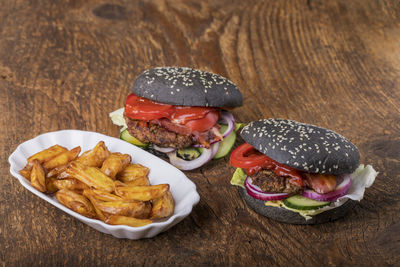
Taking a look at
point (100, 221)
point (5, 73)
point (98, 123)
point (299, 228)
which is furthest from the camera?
point (5, 73)

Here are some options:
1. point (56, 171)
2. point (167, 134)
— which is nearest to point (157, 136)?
point (167, 134)

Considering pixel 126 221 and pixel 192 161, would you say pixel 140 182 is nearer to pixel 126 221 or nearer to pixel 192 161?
pixel 126 221

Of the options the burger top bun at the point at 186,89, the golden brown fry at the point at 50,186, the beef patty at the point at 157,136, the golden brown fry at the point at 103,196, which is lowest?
the beef patty at the point at 157,136

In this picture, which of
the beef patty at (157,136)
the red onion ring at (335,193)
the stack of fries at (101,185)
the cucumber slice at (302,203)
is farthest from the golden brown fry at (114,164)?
the red onion ring at (335,193)

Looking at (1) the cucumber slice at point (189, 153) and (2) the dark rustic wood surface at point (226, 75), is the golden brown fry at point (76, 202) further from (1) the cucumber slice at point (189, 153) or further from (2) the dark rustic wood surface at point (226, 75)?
(1) the cucumber slice at point (189, 153)

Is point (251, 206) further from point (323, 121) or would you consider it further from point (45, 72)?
point (45, 72)

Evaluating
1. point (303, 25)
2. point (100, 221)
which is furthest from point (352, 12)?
point (100, 221)
